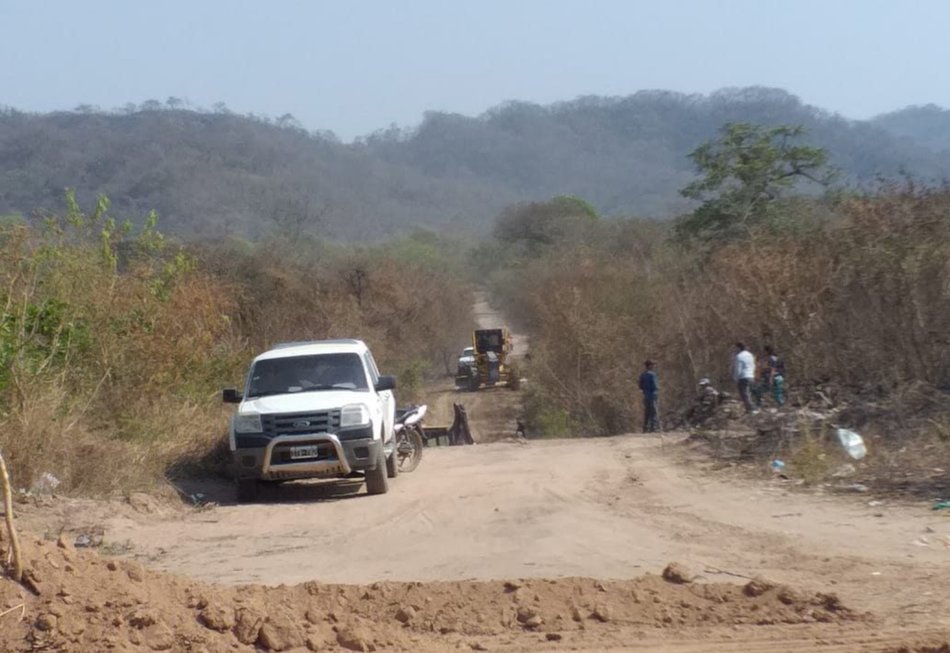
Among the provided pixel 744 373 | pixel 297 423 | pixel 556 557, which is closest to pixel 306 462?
pixel 297 423

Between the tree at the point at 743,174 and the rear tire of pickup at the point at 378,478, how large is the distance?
26215 mm

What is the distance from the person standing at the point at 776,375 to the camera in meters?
21.7

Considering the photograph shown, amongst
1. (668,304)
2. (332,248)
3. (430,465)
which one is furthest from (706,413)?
(332,248)

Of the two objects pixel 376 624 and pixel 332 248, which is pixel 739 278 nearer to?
pixel 376 624

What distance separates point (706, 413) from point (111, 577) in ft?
54.1

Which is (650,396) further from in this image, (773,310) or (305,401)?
(305,401)

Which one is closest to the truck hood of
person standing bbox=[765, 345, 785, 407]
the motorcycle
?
the motorcycle

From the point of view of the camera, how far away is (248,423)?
562 inches

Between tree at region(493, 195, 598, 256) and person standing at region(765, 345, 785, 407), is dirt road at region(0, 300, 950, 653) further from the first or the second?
tree at region(493, 195, 598, 256)

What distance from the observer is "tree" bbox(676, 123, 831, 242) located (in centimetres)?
3906

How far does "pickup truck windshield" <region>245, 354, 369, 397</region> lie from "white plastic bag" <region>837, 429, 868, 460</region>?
6.31 m

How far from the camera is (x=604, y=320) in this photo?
108 ft

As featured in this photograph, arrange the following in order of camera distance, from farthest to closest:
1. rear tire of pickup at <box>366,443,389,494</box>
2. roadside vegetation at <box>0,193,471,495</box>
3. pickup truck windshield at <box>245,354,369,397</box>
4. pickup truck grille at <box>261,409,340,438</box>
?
pickup truck windshield at <box>245,354,369,397</box>, rear tire of pickup at <box>366,443,389,494</box>, pickup truck grille at <box>261,409,340,438</box>, roadside vegetation at <box>0,193,471,495</box>

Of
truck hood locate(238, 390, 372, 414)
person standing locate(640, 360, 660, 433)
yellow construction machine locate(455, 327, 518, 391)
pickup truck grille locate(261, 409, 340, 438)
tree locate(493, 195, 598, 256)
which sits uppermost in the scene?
tree locate(493, 195, 598, 256)
